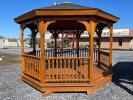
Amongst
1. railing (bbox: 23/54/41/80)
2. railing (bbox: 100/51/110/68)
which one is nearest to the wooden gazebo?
railing (bbox: 23/54/41/80)

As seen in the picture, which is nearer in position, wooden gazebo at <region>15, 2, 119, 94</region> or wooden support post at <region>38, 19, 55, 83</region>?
wooden gazebo at <region>15, 2, 119, 94</region>

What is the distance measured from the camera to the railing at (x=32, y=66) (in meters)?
10.1

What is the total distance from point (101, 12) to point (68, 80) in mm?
2966

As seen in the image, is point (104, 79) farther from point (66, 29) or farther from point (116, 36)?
point (116, 36)

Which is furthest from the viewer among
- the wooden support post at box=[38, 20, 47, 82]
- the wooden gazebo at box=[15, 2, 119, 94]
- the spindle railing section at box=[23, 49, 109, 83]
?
the spindle railing section at box=[23, 49, 109, 83]

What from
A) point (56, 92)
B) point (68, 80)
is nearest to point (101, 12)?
point (68, 80)

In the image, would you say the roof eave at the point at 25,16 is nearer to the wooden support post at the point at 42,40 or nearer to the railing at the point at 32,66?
the wooden support post at the point at 42,40

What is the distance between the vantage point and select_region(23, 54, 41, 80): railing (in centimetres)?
1008

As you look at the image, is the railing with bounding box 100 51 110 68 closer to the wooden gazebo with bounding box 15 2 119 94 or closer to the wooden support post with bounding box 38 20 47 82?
the wooden gazebo with bounding box 15 2 119 94

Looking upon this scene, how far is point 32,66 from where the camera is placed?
10.7 meters

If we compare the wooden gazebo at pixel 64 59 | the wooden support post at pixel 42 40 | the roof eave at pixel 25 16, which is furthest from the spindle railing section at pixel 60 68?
the roof eave at pixel 25 16

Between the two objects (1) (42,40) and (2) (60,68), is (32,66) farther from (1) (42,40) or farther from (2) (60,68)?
(1) (42,40)

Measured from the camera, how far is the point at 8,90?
9898 millimetres

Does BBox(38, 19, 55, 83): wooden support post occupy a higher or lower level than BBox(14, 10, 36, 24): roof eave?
lower
